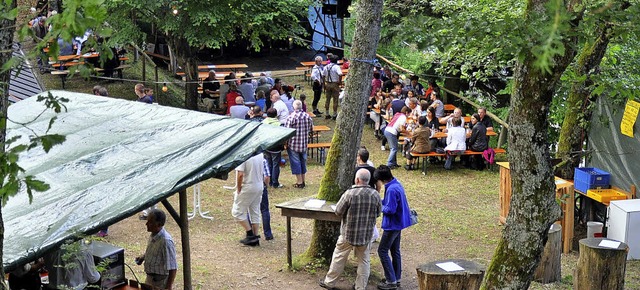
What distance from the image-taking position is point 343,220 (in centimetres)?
1002

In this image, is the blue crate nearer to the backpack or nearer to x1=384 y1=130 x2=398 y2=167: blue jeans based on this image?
the backpack

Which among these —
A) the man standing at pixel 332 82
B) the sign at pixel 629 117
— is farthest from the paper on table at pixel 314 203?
the man standing at pixel 332 82

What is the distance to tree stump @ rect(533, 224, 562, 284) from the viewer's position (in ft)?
35.6

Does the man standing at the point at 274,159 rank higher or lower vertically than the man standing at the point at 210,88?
lower

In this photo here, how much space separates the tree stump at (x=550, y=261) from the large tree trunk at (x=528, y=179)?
3.43 meters

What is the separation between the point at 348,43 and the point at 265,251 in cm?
1676

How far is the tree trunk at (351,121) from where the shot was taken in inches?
413

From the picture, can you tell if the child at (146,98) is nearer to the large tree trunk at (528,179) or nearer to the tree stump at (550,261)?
the tree stump at (550,261)

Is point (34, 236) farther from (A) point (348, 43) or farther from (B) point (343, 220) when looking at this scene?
(A) point (348, 43)

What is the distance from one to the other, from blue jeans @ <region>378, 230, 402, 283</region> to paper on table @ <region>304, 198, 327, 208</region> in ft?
3.07

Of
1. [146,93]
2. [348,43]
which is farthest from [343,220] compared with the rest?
[348,43]

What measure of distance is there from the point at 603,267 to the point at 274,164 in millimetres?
6777

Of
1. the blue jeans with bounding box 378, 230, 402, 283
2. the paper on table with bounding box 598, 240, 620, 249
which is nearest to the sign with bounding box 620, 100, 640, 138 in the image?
the paper on table with bounding box 598, 240, 620, 249

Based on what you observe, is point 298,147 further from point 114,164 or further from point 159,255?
point 114,164
